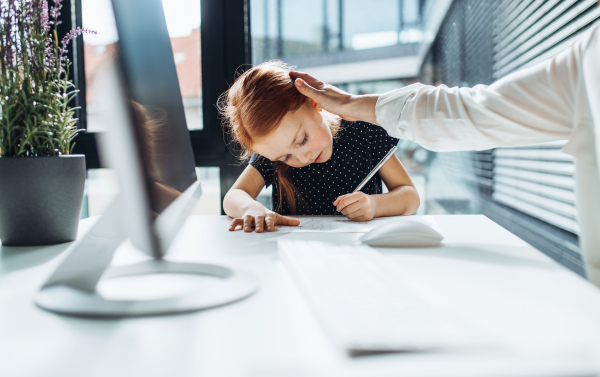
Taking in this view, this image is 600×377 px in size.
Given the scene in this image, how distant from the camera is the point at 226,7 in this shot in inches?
57.6

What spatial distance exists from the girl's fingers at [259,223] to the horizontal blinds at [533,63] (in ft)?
2.25

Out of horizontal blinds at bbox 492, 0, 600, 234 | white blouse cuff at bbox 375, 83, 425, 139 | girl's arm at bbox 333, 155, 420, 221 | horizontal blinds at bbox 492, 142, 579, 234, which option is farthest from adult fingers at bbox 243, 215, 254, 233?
horizontal blinds at bbox 492, 142, 579, 234

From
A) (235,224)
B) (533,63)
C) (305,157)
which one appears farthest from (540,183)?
(235,224)

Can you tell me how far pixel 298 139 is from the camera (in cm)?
94

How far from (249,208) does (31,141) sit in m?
0.41

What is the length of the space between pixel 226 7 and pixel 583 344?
1.52 m

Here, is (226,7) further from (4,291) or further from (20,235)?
(4,291)

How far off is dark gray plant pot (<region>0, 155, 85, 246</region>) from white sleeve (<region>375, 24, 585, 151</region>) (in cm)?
53

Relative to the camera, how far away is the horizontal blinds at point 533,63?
3.35 ft

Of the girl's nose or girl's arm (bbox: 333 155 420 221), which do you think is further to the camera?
the girl's nose

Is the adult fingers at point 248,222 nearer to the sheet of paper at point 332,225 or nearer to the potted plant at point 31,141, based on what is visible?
the sheet of paper at point 332,225

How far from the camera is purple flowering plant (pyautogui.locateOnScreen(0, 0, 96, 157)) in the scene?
58cm

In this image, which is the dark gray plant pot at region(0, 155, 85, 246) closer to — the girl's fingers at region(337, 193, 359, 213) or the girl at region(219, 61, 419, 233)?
the girl at region(219, 61, 419, 233)

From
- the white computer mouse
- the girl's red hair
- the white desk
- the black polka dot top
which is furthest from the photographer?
the black polka dot top
